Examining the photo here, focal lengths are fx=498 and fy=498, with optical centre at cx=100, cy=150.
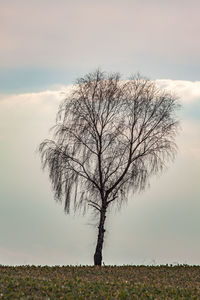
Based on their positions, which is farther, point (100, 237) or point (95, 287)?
point (100, 237)

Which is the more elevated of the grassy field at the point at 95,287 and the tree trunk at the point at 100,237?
the tree trunk at the point at 100,237

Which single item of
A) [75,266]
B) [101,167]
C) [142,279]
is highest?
[101,167]

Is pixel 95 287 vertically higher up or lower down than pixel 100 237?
lower down

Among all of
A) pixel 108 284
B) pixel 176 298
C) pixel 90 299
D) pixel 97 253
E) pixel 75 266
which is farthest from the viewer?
pixel 97 253

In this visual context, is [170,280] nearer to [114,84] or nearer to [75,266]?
[75,266]

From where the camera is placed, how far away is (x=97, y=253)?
25734mm

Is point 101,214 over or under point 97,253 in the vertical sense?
over

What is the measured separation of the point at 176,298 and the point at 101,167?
36.7 feet

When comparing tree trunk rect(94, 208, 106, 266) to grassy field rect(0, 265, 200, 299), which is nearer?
grassy field rect(0, 265, 200, 299)

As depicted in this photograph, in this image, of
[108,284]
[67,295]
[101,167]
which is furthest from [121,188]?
[67,295]

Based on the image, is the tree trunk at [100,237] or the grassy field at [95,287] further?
the tree trunk at [100,237]

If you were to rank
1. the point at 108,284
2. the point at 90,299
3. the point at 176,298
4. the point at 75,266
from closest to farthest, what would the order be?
the point at 90,299 → the point at 176,298 → the point at 108,284 → the point at 75,266

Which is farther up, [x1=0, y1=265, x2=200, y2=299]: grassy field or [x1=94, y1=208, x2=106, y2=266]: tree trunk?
[x1=94, y1=208, x2=106, y2=266]: tree trunk

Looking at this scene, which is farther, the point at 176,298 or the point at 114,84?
the point at 114,84
